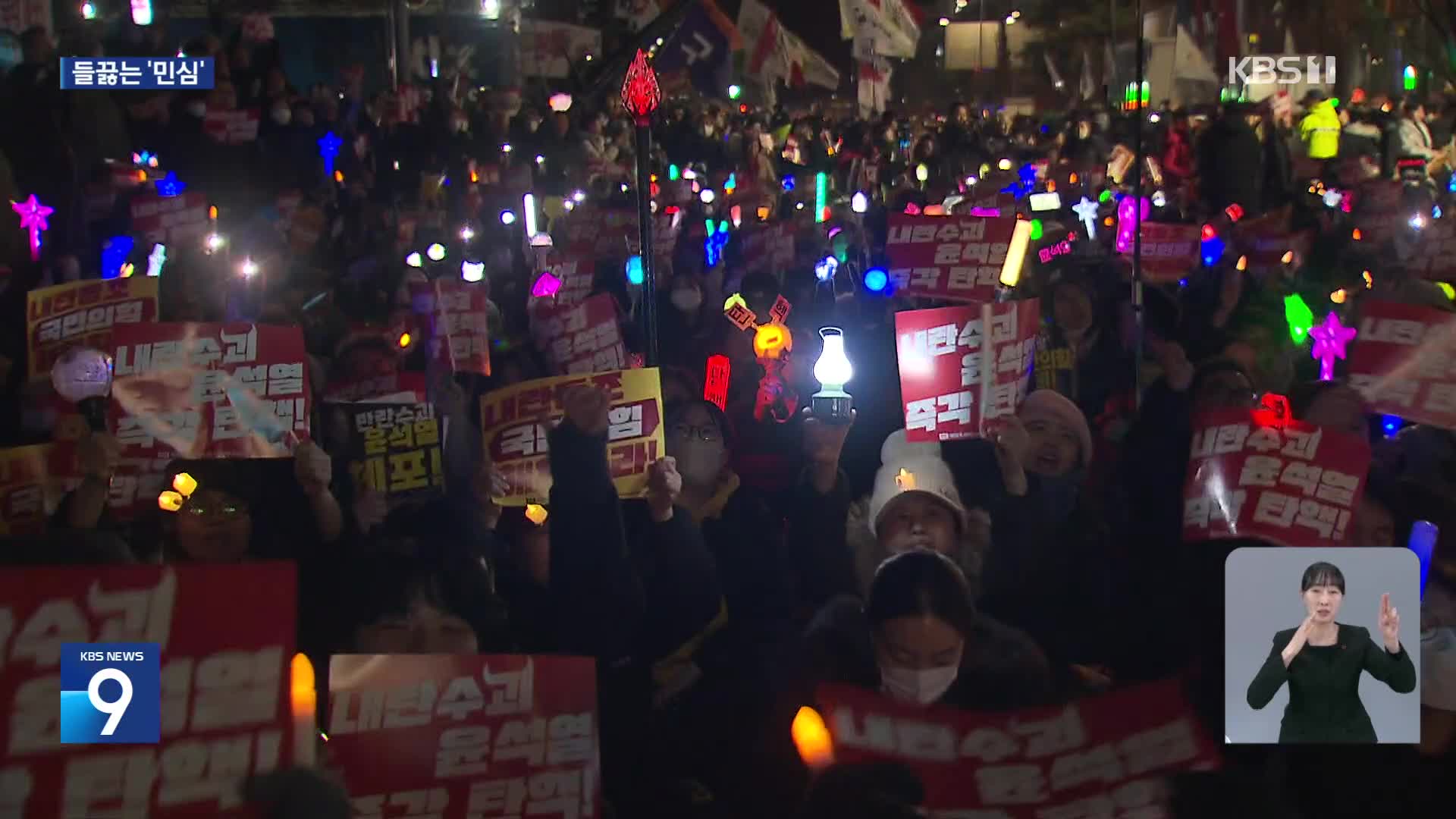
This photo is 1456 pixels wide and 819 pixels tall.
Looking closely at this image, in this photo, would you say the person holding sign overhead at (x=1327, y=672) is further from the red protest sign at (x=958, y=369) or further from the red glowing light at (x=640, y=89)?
the red glowing light at (x=640, y=89)

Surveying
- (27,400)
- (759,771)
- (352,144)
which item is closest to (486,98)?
(352,144)

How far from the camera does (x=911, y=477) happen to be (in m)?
4.93

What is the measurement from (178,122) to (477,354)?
5477mm

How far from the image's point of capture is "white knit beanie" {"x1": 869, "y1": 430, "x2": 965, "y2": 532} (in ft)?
15.8

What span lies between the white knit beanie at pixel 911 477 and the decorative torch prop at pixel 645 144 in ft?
2.83

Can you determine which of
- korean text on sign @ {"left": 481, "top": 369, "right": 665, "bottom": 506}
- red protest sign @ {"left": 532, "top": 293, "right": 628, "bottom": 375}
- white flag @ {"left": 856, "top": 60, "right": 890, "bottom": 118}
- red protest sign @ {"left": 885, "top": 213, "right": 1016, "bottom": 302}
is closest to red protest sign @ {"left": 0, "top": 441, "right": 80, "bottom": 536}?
korean text on sign @ {"left": 481, "top": 369, "right": 665, "bottom": 506}

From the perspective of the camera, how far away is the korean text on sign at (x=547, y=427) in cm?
517

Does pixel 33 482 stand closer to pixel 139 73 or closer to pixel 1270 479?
pixel 1270 479

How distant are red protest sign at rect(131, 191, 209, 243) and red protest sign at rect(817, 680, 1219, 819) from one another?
21.7 feet

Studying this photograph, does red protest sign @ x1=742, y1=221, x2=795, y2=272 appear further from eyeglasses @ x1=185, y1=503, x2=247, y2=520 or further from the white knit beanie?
eyeglasses @ x1=185, y1=503, x2=247, y2=520

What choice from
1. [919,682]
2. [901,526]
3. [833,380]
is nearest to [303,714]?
[919,682]

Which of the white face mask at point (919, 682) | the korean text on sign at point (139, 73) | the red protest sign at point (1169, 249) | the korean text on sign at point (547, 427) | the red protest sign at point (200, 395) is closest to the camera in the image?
the white face mask at point (919, 682)

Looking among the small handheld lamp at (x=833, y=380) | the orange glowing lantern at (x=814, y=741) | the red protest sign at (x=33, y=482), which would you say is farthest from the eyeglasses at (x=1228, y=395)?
the red protest sign at (x=33, y=482)

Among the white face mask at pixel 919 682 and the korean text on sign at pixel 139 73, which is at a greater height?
the korean text on sign at pixel 139 73
